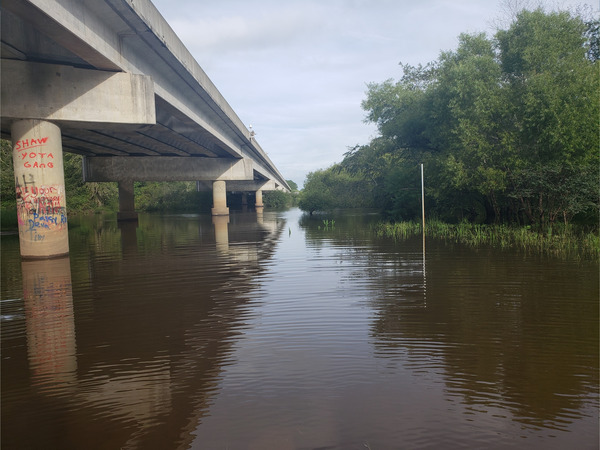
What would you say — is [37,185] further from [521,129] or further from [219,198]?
[219,198]

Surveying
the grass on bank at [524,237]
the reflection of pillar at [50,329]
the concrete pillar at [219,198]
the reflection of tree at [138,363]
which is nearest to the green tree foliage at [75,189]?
the concrete pillar at [219,198]

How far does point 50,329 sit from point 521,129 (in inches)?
669

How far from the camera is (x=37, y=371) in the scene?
5391 mm

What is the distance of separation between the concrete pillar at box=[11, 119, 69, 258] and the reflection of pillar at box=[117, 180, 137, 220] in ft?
86.6

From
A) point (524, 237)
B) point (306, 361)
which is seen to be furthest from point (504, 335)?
point (524, 237)

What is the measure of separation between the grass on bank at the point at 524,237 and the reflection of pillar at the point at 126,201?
2539 cm

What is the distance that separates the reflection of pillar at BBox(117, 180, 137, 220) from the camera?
4053cm

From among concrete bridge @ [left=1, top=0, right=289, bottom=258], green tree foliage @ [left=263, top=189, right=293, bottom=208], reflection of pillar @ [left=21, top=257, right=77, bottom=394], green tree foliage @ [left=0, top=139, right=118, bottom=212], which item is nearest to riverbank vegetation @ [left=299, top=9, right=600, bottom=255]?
concrete bridge @ [left=1, top=0, right=289, bottom=258]

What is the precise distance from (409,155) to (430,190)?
7719 mm

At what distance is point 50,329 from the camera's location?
709 centimetres

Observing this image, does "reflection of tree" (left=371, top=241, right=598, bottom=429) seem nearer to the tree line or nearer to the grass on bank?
the grass on bank

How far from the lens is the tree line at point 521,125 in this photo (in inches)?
643

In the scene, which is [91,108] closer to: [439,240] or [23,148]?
[23,148]

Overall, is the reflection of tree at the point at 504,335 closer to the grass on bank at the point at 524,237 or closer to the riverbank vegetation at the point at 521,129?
the grass on bank at the point at 524,237
